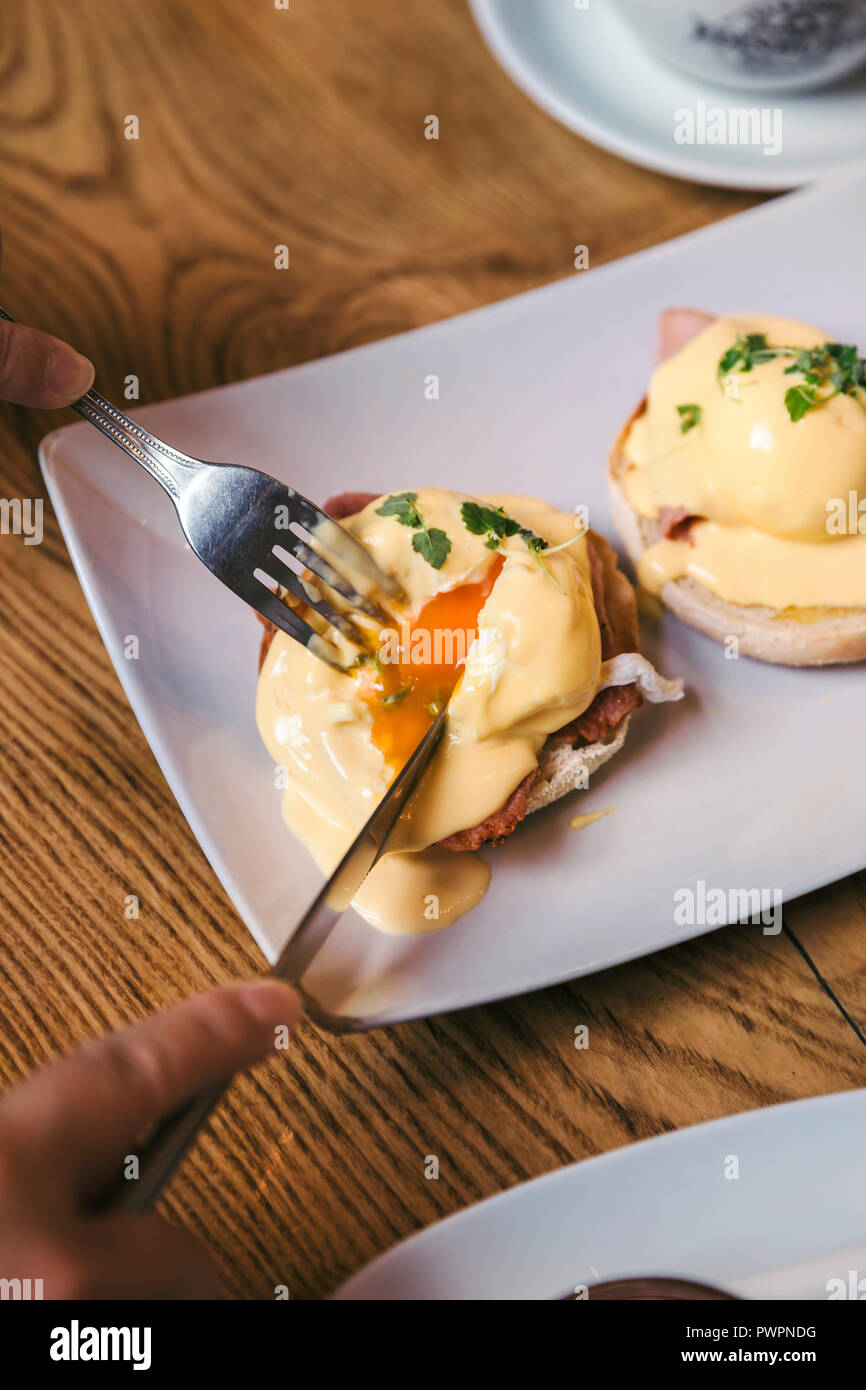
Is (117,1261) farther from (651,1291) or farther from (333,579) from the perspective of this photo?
(333,579)

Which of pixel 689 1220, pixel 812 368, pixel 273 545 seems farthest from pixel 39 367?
pixel 689 1220

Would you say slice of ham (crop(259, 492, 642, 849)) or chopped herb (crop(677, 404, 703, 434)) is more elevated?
chopped herb (crop(677, 404, 703, 434))

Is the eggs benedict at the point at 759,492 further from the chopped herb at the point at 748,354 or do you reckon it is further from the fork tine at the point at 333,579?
the fork tine at the point at 333,579

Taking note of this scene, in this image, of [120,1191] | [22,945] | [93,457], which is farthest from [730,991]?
[93,457]

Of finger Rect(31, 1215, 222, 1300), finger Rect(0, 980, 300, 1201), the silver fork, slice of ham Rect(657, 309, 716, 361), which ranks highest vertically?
slice of ham Rect(657, 309, 716, 361)

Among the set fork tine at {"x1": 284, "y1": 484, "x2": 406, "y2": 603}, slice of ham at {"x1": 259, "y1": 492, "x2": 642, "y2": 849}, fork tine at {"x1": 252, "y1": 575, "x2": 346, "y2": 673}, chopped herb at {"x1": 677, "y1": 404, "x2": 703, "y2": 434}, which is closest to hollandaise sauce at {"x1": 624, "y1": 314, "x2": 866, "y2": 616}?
chopped herb at {"x1": 677, "y1": 404, "x2": 703, "y2": 434}

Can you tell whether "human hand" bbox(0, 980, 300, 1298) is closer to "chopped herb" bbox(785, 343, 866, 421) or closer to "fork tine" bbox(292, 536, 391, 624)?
"fork tine" bbox(292, 536, 391, 624)
